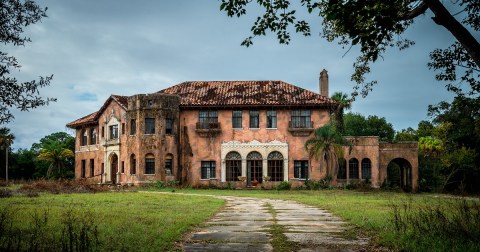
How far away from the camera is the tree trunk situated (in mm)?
8031

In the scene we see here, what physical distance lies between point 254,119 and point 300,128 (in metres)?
3.73

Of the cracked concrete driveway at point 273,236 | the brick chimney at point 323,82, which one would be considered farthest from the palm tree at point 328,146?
the cracked concrete driveway at point 273,236

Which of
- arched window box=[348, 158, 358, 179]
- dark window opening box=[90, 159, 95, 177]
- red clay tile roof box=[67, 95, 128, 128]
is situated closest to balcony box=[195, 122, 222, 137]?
red clay tile roof box=[67, 95, 128, 128]

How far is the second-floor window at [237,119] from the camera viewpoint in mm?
37688

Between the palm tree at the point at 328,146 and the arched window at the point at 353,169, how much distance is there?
1.70 meters

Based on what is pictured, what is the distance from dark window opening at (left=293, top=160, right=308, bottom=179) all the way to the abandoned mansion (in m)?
0.04

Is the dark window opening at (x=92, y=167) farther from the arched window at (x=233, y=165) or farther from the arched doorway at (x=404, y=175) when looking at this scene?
the arched doorway at (x=404, y=175)

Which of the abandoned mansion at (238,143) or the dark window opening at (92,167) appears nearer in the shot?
the abandoned mansion at (238,143)

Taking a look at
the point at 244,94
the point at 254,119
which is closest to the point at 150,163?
the point at 254,119

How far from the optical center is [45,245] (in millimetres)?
7250

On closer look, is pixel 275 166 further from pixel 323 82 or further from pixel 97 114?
pixel 97 114

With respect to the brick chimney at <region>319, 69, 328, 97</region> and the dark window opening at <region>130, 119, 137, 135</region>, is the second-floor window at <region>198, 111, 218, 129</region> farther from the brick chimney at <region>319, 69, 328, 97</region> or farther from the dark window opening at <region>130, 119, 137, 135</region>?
the brick chimney at <region>319, 69, 328, 97</region>

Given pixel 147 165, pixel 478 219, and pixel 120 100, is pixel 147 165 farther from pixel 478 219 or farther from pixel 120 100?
pixel 478 219

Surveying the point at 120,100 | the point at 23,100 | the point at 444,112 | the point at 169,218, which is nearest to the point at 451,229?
the point at 169,218
